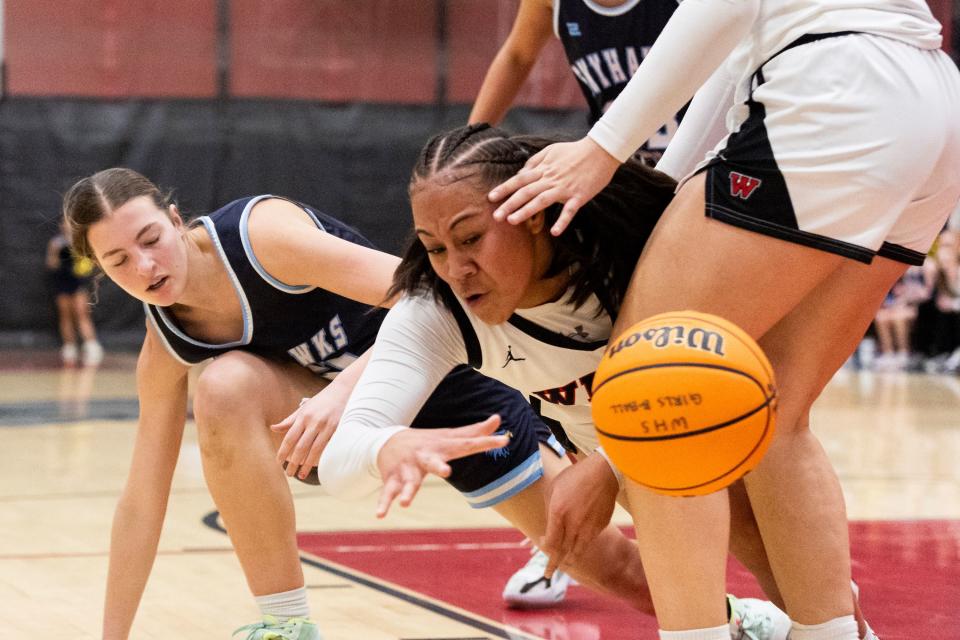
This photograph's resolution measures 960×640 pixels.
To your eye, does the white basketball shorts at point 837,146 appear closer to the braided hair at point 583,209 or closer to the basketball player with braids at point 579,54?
the braided hair at point 583,209

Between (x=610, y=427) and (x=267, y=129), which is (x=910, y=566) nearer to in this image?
(x=610, y=427)

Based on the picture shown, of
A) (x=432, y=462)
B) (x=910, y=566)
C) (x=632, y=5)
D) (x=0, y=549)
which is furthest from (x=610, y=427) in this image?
(x=0, y=549)

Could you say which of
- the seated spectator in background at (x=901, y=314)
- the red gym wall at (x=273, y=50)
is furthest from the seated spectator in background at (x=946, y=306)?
the red gym wall at (x=273, y=50)

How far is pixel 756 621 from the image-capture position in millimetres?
3201

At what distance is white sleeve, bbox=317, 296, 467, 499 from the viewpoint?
7.63ft

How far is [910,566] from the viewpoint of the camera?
4332 millimetres

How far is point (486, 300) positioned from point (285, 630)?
1241mm

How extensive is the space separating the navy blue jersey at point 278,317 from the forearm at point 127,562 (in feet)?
1.32

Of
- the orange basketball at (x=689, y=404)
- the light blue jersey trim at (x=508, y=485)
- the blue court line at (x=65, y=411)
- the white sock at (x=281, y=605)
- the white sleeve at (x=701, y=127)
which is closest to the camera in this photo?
the orange basketball at (x=689, y=404)

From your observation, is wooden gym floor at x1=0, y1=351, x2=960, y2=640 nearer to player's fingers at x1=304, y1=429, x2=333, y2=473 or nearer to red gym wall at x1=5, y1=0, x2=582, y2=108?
player's fingers at x1=304, y1=429, x2=333, y2=473

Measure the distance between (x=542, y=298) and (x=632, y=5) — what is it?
175 cm

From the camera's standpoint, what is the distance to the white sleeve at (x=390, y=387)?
232 cm

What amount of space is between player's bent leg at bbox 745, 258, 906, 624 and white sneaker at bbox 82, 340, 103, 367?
1218 centimetres

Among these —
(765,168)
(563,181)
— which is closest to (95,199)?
(563,181)
